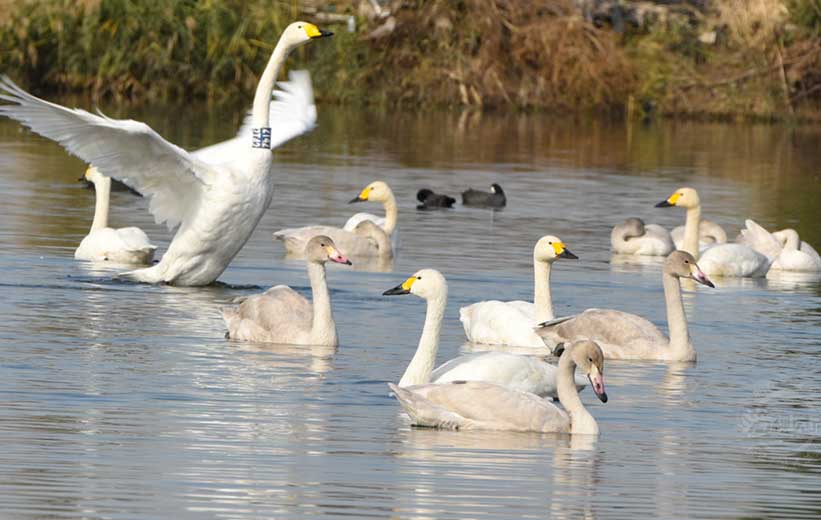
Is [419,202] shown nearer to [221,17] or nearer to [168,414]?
[168,414]

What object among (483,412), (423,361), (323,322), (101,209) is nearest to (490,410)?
(483,412)

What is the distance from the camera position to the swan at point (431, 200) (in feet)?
80.2

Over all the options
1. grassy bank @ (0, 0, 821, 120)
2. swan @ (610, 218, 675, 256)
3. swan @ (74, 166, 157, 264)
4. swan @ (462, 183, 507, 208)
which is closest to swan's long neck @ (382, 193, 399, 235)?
swan @ (610, 218, 675, 256)

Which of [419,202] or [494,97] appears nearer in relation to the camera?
[419,202]

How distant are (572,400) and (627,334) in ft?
9.79

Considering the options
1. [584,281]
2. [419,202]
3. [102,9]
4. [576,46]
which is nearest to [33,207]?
[419,202]

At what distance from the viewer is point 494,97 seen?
148 ft

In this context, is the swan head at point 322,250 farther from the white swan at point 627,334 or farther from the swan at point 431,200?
the swan at point 431,200

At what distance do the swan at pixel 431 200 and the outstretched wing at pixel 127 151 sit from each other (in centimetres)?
911

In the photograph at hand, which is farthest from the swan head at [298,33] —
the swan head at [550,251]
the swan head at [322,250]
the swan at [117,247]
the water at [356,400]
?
the swan head at [322,250]

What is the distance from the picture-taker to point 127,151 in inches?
566

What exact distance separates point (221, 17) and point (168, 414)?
33.6m

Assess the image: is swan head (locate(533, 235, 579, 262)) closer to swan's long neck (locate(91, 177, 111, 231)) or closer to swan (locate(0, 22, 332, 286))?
swan (locate(0, 22, 332, 286))

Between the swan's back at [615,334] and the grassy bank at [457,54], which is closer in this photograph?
the swan's back at [615,334]
